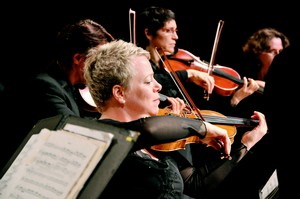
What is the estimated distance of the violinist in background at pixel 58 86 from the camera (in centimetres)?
193

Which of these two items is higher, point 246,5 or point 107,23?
point 246,5

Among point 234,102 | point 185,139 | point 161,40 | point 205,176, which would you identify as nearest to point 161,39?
point 161,40

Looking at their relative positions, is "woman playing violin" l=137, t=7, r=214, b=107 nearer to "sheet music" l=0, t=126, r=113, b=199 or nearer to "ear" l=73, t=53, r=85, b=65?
"ear" l=73, t=53, r=85, b=65

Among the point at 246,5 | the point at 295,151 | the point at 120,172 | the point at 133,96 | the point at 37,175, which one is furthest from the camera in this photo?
the point at 246,5

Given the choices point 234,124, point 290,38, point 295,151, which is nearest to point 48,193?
point 295,151

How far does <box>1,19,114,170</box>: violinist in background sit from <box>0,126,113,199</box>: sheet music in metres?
0.71

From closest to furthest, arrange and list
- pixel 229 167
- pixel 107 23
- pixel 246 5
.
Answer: pixel 229 167 < pixel 107 23 < pixel 246 5

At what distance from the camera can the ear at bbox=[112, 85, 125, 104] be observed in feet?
4.97

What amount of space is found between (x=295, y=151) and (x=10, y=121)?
5.13 feet

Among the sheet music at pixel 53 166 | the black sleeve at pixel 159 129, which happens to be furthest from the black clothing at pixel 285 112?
the sheet music at pixel 53 166

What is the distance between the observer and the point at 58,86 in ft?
6.46

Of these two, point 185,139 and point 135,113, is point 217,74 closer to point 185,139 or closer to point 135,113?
point 185,139

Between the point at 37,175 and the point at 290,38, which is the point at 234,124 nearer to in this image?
the point at 37,175

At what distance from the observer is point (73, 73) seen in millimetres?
2070
